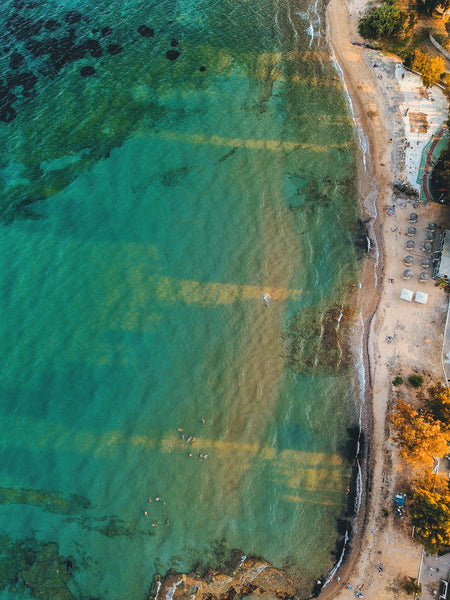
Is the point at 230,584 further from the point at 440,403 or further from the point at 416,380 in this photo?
the point at 416,380

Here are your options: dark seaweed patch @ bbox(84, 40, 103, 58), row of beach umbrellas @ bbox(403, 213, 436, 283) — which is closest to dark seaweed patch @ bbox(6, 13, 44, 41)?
dark seaweed patch @ bbox(84, 40, 103, 58)

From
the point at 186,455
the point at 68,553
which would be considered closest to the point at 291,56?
the point at 186,455

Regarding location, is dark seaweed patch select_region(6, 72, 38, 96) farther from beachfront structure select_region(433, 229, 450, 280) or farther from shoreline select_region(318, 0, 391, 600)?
beachfront structure select_region(433, 229, 450, 280)

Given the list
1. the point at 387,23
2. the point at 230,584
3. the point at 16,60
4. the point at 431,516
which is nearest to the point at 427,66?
the point at 387,23

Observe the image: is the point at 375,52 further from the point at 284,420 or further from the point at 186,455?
the point at 186,455

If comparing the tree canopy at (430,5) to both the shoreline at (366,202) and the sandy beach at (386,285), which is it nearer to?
the sandy beach at (386,285)
